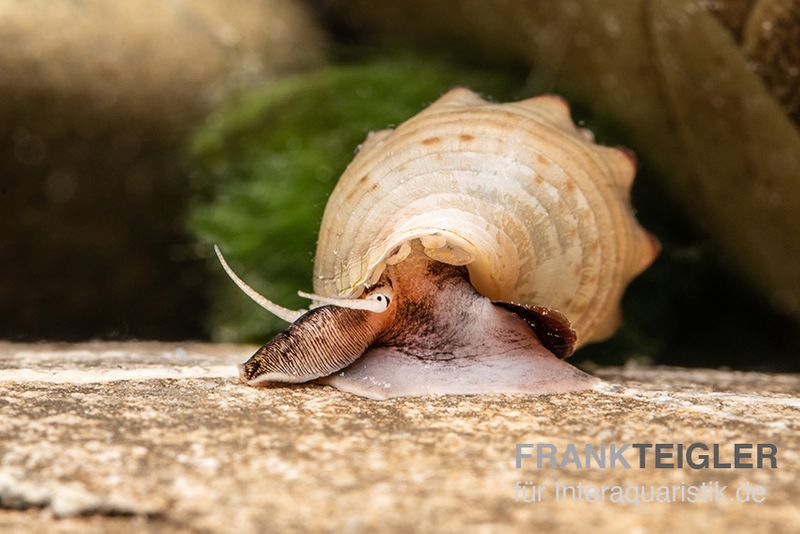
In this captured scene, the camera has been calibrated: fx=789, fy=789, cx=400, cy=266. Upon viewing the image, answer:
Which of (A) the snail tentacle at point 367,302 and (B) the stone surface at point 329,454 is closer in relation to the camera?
(B) the stone surface at point 329,454

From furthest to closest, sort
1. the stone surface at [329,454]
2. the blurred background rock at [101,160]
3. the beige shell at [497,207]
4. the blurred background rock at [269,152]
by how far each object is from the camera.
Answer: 1. the blurred background rock at [101,160]
2. the blurred background rock at [269,152]
3. the beige shell at [497,207]
4. the stone surface at [329,454]

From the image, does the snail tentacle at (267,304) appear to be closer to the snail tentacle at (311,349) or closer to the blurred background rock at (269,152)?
the snail tentacle at (311,349)

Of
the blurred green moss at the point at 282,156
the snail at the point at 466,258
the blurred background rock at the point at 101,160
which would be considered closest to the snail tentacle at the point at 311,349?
the snail at the point at 466,258

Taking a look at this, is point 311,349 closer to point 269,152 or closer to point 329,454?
point 329,454

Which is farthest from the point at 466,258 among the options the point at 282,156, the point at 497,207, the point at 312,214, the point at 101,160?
the point at 101,160

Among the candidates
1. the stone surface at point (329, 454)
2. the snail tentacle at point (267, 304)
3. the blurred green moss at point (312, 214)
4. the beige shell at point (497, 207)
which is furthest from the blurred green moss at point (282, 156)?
the stone surface at point (329, 454)

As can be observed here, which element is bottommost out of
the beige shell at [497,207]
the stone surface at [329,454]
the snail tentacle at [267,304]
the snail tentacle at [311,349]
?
the stone surface at [329,454]

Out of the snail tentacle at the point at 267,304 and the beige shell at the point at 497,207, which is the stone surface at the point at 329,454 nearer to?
the snail tentacle at the point at 267,304

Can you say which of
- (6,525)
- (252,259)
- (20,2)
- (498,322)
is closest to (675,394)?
(498,322)

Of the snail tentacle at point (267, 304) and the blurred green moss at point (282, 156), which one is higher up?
the blurred green moss at point (282, 156)

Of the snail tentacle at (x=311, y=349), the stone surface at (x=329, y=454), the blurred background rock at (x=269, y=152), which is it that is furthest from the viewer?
the blurred background rock at (x=269, y=152)
